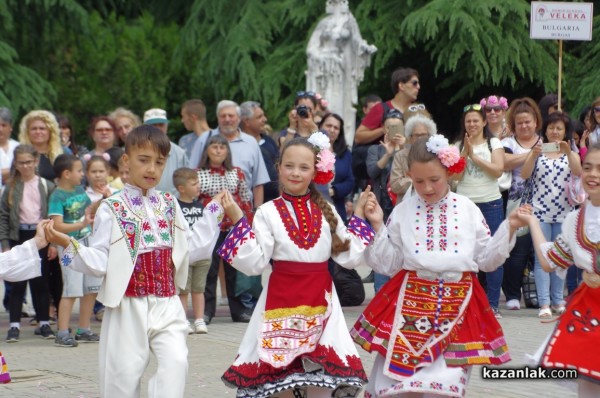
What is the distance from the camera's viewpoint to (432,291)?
610 cm

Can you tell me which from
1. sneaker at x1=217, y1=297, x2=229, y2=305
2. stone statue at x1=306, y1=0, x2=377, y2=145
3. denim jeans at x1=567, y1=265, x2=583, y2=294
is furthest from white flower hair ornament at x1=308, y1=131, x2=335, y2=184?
stone statue at x1=306, y1=0, x2=377, y2=145

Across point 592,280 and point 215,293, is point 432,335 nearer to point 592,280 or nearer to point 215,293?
point 592,280

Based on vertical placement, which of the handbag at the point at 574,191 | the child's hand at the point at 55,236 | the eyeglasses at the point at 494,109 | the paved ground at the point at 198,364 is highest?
the eyeglasses at the point at 494,109

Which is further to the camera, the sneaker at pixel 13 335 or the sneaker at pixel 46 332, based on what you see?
the sneaker at pixel 46 332

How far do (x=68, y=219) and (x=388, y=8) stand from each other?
11.2 m

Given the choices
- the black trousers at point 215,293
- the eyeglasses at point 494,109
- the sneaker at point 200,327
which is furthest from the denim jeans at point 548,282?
the sneaker at point 200,327

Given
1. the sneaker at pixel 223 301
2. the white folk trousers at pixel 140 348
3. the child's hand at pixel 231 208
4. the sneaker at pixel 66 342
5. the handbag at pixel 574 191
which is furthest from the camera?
the sneaker at pixel 223 301

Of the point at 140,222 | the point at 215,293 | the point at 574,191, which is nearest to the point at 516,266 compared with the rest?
the point at 574,191

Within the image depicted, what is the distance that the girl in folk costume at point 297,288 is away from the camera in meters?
6.03

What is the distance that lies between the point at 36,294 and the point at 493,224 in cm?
405

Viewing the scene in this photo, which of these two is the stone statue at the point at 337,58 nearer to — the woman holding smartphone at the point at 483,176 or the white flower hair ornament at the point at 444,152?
the woman holding smartphone at the point at 483,176

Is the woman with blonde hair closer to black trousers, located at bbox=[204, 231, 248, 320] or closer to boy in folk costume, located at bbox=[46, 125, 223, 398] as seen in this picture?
black trousers, located at bbox=[204, 231, 248, 320]

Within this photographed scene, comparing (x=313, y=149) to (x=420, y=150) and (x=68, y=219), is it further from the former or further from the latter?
(x=68, y=219)

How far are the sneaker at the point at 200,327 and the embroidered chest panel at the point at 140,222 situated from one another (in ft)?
12.1
